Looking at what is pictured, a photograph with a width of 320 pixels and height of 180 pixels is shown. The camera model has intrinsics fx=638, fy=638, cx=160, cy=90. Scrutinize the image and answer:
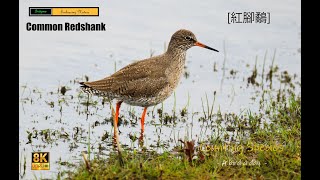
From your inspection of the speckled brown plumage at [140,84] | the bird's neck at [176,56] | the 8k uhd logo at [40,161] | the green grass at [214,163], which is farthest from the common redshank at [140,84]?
the 8k uhd logo at [40,161]

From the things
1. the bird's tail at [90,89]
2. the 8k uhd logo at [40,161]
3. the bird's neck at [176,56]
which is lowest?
the 8k uhd logo at [40,161]

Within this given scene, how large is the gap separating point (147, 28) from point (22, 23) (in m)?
5.54

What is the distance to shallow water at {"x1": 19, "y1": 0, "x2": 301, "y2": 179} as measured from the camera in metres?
10.6

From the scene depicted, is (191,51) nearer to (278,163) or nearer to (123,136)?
(123,136)

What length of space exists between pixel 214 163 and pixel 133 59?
629 centimetres

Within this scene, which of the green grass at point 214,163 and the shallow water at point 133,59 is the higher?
the shallow water at point 133,59

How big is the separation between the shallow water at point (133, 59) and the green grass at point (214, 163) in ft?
2.74

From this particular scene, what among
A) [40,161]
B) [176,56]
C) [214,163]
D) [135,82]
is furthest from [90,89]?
[214,163]

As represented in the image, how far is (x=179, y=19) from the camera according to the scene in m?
15.5

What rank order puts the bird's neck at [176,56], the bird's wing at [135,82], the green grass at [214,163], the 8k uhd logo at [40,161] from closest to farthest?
the green grass at [214,163]
the 8k uhd logo at [40,161]
the bird's wing at [135,82]
the bird's neck at [176,56]

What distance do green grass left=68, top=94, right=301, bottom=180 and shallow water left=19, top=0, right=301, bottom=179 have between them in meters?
0.84

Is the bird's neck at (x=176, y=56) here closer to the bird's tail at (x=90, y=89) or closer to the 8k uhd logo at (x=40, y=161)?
the bird's tail at (x=90, y=89)

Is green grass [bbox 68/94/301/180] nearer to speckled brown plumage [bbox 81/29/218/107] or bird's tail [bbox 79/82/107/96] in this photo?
speckled brown plumage [bbox 81/29/218/107]

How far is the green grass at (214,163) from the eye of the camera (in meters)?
8.13
